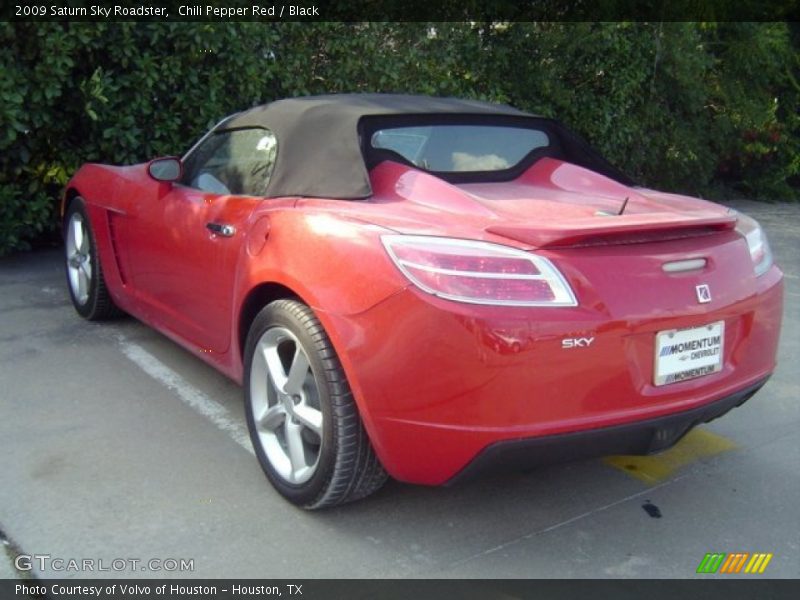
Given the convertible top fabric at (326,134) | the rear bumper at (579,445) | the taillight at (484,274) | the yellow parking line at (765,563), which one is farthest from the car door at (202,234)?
the yellow parking line at (765,563)

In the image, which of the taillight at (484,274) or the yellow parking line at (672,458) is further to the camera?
the yellow parking line at (672,458)

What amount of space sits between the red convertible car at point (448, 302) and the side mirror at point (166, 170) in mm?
382

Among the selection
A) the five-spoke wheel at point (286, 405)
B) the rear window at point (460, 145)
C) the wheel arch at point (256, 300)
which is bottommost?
the five-spoke wheel at point (286, 405)

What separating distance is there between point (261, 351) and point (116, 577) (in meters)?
0.94

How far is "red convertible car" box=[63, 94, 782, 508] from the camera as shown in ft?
8.23

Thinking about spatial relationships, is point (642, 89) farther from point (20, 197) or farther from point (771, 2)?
point (20, 197)

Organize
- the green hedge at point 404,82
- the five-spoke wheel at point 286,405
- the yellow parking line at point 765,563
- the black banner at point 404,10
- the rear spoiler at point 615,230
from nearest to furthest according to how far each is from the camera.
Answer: the rear spoiler at point 615,230
the yellow parking line at point 765,563
the five-spoke wheel at point 286,405
the black banner at point 404,10
the green hedge at point 404,82

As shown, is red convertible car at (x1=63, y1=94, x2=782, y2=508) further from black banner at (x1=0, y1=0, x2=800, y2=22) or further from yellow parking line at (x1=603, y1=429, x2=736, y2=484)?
black banner at (x1=0, y1=0, x2=800, y2=22)

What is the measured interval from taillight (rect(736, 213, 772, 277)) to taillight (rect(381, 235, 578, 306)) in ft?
3.23

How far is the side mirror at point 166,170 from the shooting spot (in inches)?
161

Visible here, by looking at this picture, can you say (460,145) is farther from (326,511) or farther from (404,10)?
(404,10)

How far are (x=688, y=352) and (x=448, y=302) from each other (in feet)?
2.78
